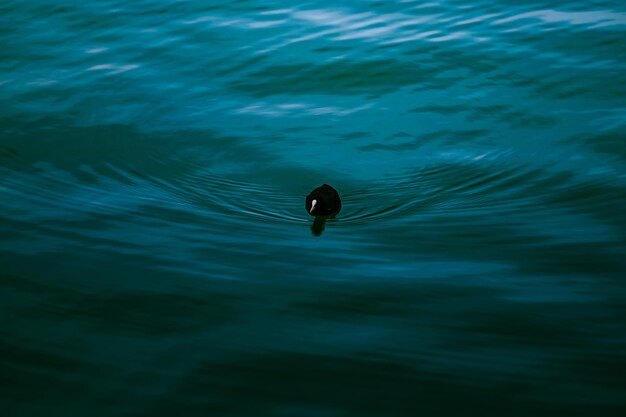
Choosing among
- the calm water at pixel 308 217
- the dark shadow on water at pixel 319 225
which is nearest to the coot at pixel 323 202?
the dark shadow on water at pixel 319 225

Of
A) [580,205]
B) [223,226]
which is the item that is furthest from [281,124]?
[580,205]

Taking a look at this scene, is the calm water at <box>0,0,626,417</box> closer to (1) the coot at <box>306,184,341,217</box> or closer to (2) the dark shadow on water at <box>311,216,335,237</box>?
(2) the dark shadow on water at <box>311,216,335,237</box>

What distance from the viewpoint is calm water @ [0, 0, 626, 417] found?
5.58 m

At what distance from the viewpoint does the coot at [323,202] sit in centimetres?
781

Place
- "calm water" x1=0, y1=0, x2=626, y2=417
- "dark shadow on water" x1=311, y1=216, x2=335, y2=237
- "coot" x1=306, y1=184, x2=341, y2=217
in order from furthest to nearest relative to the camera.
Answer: "coot" x1=306, y1=184, x2=341, y2=217
"dark shadow on water" x1=311, y1=216, x2=335, y2=237
"calm water" x1=0, y1=0, x2=626, y2=417

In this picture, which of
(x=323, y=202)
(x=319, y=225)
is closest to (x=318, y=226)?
(x=319, y=225)

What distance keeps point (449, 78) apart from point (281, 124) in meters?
2.60

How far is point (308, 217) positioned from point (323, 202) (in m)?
0.31

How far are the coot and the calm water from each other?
0.19 metres

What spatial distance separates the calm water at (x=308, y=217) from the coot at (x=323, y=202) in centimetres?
19

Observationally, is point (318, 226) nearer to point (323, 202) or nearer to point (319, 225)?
point (319, 225)

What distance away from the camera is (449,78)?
11461 millimetres

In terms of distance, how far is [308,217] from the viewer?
8.04 m

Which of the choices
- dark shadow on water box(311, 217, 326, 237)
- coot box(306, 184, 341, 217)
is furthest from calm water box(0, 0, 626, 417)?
coot box(306, 184, 341, 217)
